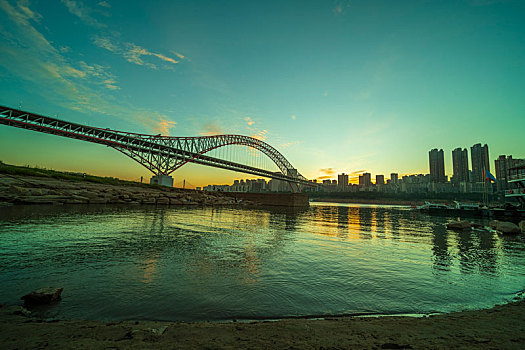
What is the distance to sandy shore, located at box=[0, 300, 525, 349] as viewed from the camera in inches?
90.6

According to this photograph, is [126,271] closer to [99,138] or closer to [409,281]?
[409,281]

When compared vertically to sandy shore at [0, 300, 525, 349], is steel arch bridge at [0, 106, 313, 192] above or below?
above

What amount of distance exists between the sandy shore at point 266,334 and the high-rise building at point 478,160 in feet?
410

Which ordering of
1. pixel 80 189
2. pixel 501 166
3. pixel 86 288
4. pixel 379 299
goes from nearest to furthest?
pixel 86 288
pixel 379 299
pixel 80 189
pixel 501 166

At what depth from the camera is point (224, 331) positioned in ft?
8.89

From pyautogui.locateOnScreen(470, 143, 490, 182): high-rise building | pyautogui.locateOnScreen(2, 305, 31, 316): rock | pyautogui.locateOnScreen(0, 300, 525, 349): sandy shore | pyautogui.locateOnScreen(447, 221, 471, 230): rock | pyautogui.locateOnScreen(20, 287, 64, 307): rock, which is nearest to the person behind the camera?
pyautogui.locateOnScreen(0, 300, 525, 349): sandy shore

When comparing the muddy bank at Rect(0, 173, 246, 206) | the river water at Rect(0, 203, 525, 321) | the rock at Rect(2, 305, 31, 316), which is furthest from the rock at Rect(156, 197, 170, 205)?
the rock at Rect(2, 305, 31, 316)

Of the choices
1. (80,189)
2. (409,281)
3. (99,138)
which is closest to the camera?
(409,281)

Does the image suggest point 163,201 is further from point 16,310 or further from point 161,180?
point 16,310

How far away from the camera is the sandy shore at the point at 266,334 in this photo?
2.30 m

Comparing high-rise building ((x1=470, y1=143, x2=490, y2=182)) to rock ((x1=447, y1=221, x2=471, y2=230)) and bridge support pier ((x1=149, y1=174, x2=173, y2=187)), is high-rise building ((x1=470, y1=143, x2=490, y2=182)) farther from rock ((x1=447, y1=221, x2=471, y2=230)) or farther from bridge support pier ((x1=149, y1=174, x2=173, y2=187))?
bridge support pier ((x1=149, y1=174, x2=173, y2=187))

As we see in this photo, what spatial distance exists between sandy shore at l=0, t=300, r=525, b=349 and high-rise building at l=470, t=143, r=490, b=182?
12507 centimetres

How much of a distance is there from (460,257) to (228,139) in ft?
228

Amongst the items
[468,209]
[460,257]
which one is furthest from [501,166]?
[460,257]
